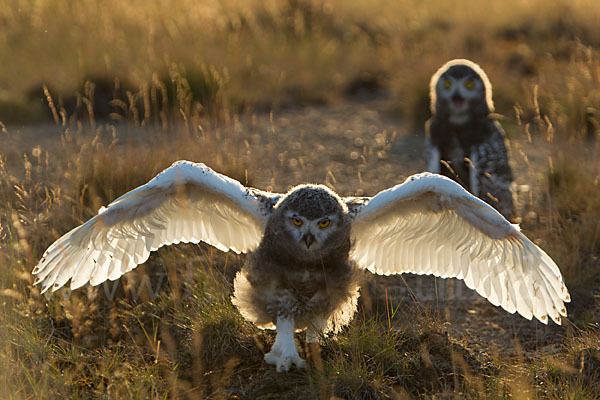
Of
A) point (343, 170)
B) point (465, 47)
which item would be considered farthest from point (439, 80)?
point (465, 47)

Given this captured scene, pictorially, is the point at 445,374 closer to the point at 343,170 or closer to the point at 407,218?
the point at 407,218

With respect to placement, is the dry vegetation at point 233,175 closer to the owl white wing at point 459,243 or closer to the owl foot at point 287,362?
the owl foot at point 287,362

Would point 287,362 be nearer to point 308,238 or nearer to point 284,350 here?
point 284,350

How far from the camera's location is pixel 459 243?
4.13 meters

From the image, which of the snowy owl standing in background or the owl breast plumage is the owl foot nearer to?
the owl breast plumage

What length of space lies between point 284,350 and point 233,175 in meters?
2.51

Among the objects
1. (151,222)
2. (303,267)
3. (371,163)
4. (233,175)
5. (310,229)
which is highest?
(310,229)

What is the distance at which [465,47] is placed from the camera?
40.4 ft

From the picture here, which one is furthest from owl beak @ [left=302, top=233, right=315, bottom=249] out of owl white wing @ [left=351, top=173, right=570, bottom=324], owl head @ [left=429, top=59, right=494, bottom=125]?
owl head @ [left=429, top=59, right=494, bottom=125]

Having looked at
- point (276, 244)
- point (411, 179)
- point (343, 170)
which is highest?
point (411, 179)

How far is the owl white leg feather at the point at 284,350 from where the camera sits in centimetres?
389

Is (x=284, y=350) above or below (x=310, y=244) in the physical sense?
below

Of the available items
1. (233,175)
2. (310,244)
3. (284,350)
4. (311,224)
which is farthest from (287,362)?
(233,175)

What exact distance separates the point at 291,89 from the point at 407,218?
7246mm
